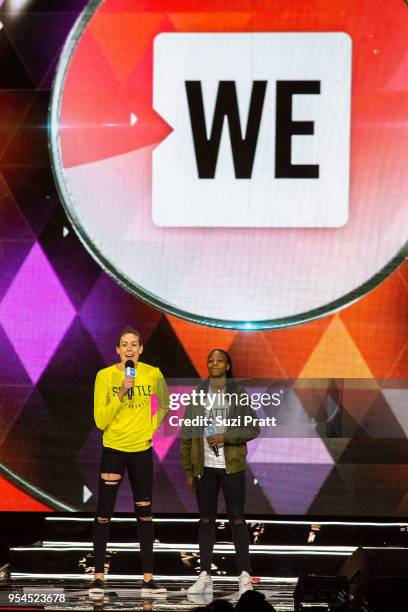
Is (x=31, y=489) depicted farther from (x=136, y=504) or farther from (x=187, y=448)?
(x=187, y=448)

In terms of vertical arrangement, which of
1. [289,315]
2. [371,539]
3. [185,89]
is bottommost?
[371,539]

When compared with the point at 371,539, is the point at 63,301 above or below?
above

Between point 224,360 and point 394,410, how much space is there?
953mm

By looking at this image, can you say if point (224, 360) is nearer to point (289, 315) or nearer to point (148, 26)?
point (289, 315)

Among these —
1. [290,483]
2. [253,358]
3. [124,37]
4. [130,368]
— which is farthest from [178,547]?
[124,37]

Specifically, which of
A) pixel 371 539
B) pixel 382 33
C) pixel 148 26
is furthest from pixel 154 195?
pixel 371 539

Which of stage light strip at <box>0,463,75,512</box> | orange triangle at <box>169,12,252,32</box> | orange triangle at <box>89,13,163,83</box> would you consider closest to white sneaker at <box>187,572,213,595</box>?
stage light strip at <box>0,463,75,512</box>

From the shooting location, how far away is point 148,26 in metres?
5.50

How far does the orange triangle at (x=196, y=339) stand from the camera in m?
5.54

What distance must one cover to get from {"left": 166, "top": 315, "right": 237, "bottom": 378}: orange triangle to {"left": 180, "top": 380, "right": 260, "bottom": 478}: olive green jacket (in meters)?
0.19

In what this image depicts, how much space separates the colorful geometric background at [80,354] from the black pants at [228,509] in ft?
1.44

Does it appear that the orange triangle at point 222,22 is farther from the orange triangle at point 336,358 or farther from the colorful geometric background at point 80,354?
the orange triangle at point 336,358

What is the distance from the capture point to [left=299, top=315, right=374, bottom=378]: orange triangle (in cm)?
547

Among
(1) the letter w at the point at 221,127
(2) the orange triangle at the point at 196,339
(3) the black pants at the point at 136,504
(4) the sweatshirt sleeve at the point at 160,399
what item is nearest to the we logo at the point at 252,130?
(1) the letter w at the point at 221,127
